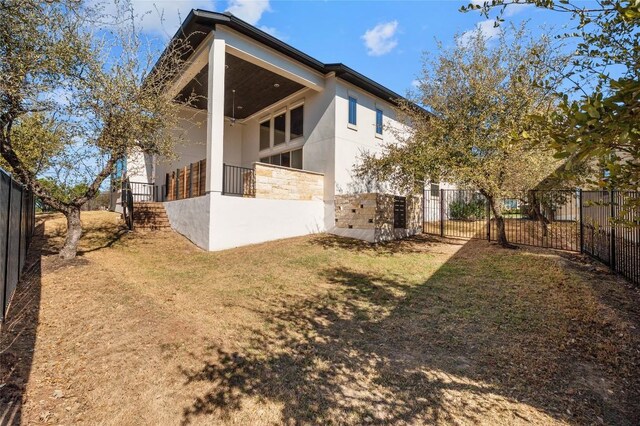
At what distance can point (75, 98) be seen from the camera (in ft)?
22.2

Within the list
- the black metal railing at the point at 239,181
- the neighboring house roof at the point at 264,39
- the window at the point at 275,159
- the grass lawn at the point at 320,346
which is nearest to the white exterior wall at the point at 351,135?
the neighboring house roof at the point at 264,39

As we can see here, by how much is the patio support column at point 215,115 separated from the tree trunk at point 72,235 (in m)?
3.36

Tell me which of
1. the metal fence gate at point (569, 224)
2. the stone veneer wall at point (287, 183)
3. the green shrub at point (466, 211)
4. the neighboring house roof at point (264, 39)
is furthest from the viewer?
the green shrub at point (466, 211)

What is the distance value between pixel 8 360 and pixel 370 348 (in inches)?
165

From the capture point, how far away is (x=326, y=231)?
12508mm

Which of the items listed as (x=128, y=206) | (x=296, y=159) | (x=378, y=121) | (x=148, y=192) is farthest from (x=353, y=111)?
(x=148, y=192)

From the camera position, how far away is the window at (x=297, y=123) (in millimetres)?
13641

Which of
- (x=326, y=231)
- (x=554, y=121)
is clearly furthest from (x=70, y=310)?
(x=326, y=231)

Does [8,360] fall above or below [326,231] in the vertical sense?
below

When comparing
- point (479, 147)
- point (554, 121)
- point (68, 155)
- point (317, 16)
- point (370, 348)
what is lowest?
point (370, 348)

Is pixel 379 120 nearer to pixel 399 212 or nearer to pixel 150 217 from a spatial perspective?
pixel 399 212

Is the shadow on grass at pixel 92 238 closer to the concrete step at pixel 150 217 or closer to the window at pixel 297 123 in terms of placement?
the concrete step at pixel 150 217

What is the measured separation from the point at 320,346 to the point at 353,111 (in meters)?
10.4

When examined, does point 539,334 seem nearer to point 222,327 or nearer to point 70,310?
point 222,327
